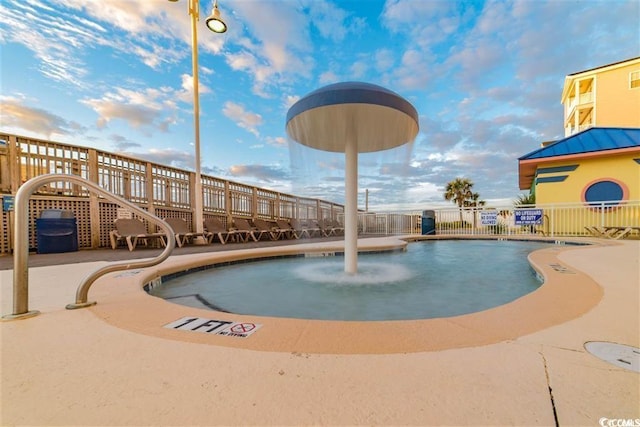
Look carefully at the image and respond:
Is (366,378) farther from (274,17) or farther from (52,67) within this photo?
(52,67)

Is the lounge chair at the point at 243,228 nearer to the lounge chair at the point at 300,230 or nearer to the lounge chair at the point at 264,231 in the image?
the lounge chair at the point at 264,231

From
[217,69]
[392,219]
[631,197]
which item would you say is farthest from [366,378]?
[631,197]

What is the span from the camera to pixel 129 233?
24.6 ft

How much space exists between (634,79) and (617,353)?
83.8ft

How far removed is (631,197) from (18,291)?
1809cm

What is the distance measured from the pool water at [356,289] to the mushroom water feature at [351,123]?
2.78 feet

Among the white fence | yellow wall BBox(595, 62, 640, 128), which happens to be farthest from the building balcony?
the white fence

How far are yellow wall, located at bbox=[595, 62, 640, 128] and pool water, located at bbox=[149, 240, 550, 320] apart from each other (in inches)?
819

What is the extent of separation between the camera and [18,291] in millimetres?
1954

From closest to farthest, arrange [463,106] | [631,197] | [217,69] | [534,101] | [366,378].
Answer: [366,378], [217,69], [631,197], [463,106], [534,101]

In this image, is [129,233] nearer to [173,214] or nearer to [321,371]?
[173,214]

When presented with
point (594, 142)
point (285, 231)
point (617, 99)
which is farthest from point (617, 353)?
point (617, 99)

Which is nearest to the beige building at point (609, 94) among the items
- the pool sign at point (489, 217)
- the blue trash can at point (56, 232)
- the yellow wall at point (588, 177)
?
the yellow wall at point (588, 177)

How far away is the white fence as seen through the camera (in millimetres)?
10391
